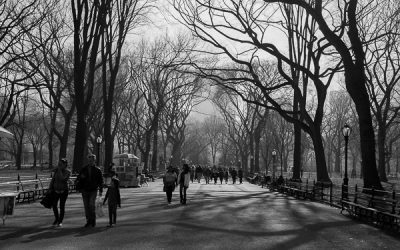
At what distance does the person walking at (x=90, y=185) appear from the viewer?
1242 cm

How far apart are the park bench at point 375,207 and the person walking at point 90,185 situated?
24.4 feet

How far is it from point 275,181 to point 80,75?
15641 millimetres

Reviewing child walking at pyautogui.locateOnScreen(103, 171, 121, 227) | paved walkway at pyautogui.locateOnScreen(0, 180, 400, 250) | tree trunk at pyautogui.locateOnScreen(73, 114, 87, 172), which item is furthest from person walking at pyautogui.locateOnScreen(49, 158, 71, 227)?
tree trunk at pyautogui.locateOnScreen(73, 114, 87, 172)

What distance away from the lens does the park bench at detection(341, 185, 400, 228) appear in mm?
13594

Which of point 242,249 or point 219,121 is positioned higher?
point 219,121

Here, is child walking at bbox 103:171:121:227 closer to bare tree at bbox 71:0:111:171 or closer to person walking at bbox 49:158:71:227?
person walking at bbox 49:158:71:227

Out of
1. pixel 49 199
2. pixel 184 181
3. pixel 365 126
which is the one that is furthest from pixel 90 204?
pixel 365 126

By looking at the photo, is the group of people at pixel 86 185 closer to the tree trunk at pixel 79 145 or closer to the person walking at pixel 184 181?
the person walking at pixel 184 181

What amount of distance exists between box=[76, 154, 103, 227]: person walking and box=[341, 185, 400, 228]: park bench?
292 inches

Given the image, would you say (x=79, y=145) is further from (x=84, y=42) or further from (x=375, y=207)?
(x=375, y=207)

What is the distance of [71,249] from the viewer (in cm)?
923

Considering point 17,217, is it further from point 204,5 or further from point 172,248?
point 204,5

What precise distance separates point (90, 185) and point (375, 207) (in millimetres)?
8248

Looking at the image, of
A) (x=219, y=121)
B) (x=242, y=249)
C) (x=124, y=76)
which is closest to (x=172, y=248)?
(x=242, y=249)
